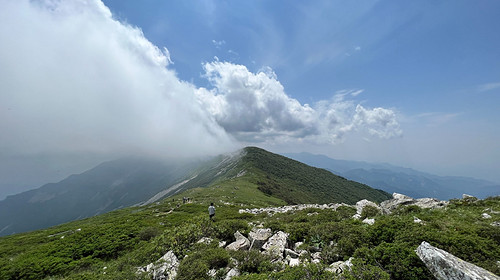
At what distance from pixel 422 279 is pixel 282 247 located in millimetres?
6853

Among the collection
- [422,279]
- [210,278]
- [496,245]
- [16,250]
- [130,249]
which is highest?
[496,245]

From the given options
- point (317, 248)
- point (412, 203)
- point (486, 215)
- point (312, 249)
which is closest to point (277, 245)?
point (312, 249)

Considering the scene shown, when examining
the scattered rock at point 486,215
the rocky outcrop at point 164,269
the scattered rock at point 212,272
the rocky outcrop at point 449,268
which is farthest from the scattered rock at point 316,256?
the scattered rock at point 486,215

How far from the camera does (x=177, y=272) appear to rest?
34.8ft

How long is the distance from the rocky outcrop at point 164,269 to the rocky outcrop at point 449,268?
39.8 feet

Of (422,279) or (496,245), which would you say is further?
(496,245)

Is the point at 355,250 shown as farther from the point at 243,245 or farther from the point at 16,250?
the point at 16,250

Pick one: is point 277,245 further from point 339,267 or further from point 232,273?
point 339,267

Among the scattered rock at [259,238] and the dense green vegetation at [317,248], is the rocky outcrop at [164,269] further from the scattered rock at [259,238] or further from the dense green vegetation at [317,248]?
the scattered rock at [259,238]

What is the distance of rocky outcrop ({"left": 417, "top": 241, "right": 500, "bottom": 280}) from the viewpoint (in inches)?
272

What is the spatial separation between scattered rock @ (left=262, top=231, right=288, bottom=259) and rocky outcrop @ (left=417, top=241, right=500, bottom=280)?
6.76 meters

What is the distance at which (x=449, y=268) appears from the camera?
735cm

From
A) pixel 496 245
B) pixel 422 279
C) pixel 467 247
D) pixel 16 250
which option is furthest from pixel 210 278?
pixel 16 250

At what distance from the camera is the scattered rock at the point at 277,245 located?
11629 millimetres
